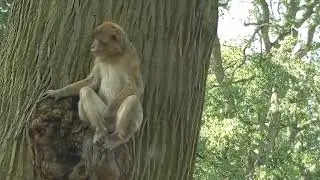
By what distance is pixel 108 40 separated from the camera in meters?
2.91

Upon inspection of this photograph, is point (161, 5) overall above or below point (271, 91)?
above

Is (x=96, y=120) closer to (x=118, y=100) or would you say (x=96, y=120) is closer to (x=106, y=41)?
(x=118, y=100)

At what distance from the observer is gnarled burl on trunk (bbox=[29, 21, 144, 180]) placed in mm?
2695

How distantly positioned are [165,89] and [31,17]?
85 cm

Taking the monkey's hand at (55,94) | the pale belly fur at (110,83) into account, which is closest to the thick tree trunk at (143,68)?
the monkey's hand at (55,94)

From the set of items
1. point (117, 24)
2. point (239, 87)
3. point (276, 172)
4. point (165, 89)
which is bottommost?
point (276, 172)

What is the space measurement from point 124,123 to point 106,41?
45 cm

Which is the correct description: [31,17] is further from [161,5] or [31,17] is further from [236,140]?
[236,140]

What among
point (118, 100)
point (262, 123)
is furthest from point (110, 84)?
point (262, 123)

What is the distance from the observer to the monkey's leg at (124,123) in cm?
269

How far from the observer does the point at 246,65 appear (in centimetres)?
1377

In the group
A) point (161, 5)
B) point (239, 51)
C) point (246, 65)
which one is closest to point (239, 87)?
point (246, 65)

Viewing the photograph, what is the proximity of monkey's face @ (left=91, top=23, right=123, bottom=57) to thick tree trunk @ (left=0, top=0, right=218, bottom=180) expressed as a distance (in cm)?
21

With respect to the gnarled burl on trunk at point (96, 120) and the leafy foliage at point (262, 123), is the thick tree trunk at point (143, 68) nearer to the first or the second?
the gnarled burl on trunk at point (96, 120)
